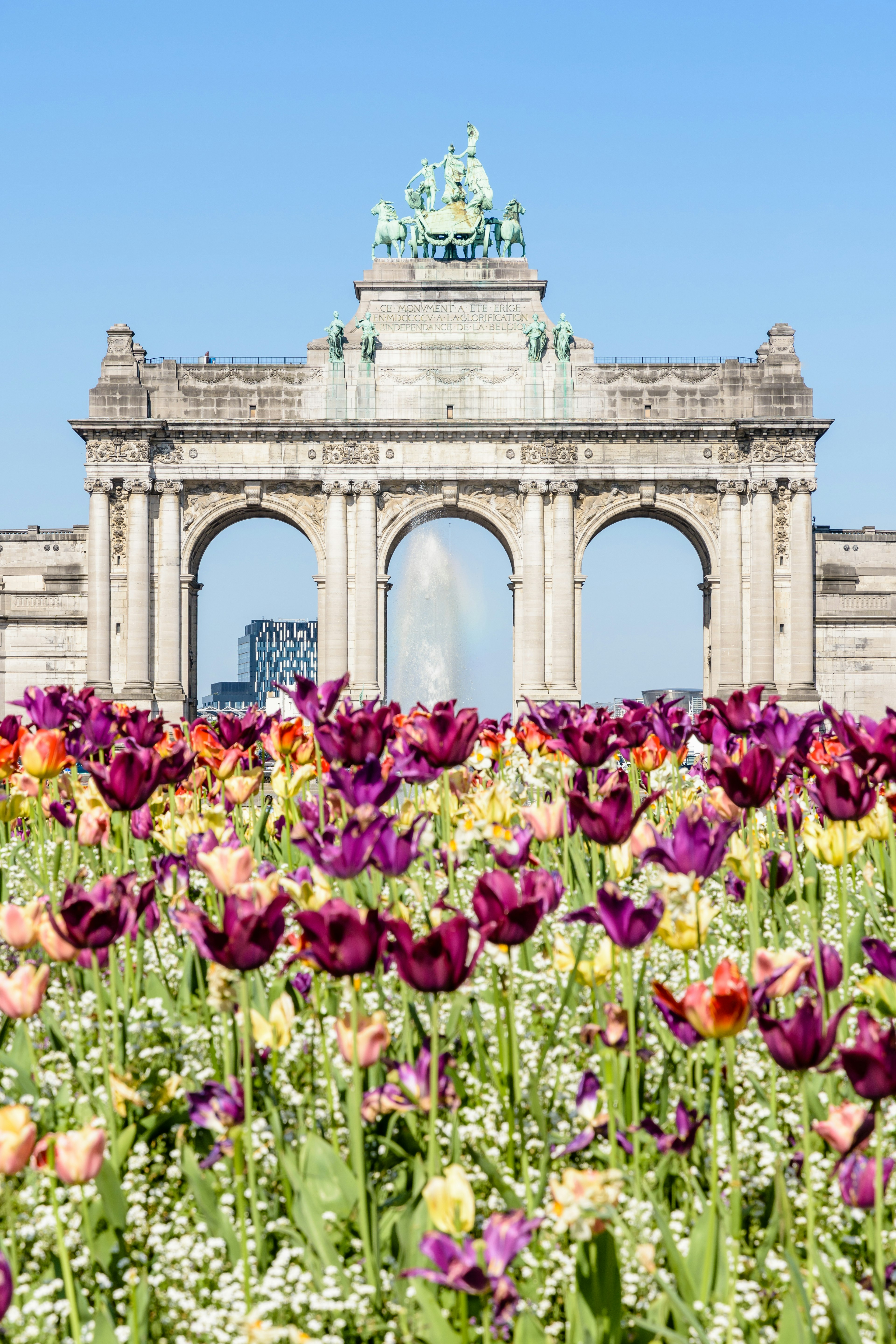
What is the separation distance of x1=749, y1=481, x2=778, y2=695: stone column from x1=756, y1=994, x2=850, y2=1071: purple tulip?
4418cm

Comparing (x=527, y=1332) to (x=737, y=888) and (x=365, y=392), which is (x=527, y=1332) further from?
(x=365, y=392)

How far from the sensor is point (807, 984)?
16.8 ft

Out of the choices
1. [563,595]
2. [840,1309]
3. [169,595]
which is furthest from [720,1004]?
[169,595]

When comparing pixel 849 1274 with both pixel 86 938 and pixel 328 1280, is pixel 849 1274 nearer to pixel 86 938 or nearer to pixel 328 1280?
pixel 328 1280

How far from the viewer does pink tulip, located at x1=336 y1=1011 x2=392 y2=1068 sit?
396 cm

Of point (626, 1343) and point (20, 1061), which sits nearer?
point (626, 1343)

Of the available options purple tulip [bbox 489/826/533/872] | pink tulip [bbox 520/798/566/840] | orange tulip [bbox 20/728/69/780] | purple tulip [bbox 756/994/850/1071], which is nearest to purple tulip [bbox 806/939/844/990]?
purple tulip [bbox 756/994/850/1071]

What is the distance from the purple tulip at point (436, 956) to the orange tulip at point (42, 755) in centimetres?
359

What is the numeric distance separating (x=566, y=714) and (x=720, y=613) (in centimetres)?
4075

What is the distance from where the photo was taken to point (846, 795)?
16.3 feet

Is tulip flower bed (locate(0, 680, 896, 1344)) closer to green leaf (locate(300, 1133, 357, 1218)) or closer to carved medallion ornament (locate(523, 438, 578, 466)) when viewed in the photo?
green leaf (locate(300, 1133, 357, 1218))

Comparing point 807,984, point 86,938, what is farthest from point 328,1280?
point 807,984

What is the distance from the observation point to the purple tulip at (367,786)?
4691 mm

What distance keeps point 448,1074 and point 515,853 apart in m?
0.83
